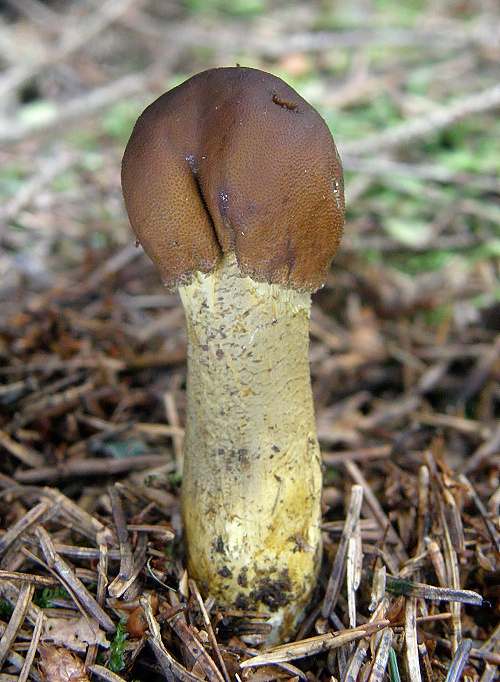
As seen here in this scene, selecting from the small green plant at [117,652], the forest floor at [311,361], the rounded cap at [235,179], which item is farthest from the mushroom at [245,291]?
the small green plant at [117,652]

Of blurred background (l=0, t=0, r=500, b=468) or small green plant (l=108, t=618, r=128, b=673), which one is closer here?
small green plant (l=108, t=618, r=128, b=673)

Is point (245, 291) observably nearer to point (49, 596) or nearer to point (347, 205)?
point (49, 596)

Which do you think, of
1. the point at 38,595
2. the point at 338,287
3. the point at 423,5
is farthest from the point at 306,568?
the point at 423,5

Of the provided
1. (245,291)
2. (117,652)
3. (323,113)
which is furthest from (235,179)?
(323,113)

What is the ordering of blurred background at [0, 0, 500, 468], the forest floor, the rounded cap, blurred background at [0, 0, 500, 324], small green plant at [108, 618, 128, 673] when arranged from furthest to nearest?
1. blurred background at [0, 0, 500, 324]
2. blurred background at [0, 0, 500, 468]
3. the forest floor
4. small green plant at [108, 618, 128, 673]
5. the rounded cap

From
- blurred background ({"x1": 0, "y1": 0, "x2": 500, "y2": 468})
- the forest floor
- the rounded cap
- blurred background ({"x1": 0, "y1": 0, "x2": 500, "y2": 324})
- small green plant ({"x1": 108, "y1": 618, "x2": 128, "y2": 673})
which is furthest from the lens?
blurred background ({"x1": 0, "y1": 0, "x2": 500, "y2": 324})

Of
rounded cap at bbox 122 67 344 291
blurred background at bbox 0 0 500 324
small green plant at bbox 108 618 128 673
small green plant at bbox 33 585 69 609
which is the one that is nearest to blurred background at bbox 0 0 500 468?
blurred background at bbox 0 0 500 324

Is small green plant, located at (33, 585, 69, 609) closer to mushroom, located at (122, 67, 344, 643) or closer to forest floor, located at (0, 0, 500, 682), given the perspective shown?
forest floor, located at (0, 0, 500, 682)

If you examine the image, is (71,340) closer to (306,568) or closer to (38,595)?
(38,595)

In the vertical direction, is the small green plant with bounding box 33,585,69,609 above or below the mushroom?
below

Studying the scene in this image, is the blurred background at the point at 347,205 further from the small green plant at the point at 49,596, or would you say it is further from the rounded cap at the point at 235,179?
the rounded cap at the point at 235,179
